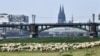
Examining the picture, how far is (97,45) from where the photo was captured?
1412 inches

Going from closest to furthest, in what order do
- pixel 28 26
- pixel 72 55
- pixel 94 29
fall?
1. pixel 72 55
2. pixel 94 29
3. pixel 28 26

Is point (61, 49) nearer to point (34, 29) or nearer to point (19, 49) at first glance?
point (19, 49)

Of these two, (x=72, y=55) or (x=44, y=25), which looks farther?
(x=44, y=25)

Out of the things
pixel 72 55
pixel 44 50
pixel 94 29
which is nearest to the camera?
pixel 72 55

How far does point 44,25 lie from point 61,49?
140 meters

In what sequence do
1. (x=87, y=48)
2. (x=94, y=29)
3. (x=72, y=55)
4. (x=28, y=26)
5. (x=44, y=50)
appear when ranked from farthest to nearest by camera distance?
(x=28, y=26) → (x=94, y=29) → (x=44, y=50) → (x=87, y=48) → (x=72, y=55)

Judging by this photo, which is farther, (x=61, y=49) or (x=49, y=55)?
(x=61, y=49)

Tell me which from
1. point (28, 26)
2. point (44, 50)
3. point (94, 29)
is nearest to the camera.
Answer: point (44, 50)

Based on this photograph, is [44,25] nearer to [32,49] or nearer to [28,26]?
[28,26]

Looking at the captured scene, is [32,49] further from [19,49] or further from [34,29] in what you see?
[34,29]

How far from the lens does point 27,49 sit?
39344 millimetres

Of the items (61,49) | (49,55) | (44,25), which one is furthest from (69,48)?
(44,25)

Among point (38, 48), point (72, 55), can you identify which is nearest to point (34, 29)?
point (38, 48)

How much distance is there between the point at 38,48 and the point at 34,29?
139m
